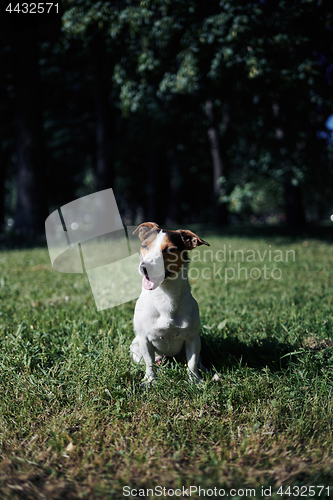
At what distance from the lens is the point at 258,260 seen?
7.94 meters

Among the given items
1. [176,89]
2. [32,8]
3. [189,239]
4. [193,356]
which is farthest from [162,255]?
[32,8]

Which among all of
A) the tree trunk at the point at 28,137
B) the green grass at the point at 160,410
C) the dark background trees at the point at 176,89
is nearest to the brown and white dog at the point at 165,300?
the green grass at the point at 160,410

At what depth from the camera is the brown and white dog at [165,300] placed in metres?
2.06

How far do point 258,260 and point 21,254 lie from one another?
252 inches

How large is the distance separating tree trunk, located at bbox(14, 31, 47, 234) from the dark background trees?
0.12 feet

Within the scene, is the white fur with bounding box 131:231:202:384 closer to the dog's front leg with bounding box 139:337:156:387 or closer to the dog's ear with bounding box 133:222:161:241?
the dog's front leg with bounding box 139:337:156:387

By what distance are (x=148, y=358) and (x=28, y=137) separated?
11.4 metres

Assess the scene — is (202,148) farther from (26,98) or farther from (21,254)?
(21,254)

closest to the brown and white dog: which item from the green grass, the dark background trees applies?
the green grass

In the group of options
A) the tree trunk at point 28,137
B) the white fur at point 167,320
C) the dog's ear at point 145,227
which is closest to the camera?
the white fur at point 167,320

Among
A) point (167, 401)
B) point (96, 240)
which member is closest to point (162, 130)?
point (96, 240)

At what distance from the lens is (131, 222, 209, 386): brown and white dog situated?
2.06 meters

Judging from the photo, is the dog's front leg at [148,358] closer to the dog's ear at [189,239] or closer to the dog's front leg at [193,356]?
the dog's front leg at [193,356]

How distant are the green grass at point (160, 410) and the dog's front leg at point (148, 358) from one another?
0.08 meters
